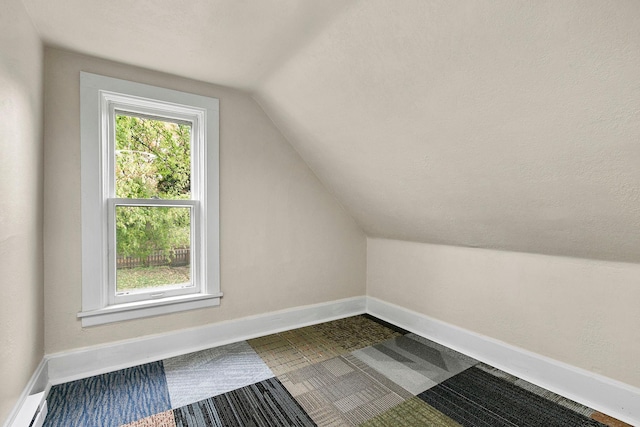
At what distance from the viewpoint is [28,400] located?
64.1 inches

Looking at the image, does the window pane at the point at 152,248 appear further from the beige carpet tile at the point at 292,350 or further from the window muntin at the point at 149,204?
the beige carpet tile at the point at 292,350

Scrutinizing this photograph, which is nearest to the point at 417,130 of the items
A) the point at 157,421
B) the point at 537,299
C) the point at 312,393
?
the point at 537,299

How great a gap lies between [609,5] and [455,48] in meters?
0.51

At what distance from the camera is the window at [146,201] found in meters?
2.12

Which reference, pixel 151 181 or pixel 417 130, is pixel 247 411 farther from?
pixel 417 130

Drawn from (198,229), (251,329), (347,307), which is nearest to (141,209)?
(198,229)

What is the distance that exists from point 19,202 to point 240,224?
1.38m

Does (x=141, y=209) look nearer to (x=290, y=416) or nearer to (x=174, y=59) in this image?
(x=174, y=59)

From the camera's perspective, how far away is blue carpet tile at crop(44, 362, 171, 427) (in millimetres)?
1714

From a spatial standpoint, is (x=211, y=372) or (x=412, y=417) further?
(x=211, y=372)

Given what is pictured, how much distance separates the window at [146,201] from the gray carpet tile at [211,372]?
38 cm

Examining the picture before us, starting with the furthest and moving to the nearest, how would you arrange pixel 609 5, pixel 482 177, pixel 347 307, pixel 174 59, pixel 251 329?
pixel 347 307
pixel 251 329
pixel 174 59
pixel 482 177
pixel 609 5

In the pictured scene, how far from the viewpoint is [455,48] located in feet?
4.62

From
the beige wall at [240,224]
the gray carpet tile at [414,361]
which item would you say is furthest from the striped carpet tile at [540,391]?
the beige wall at [240,224]
